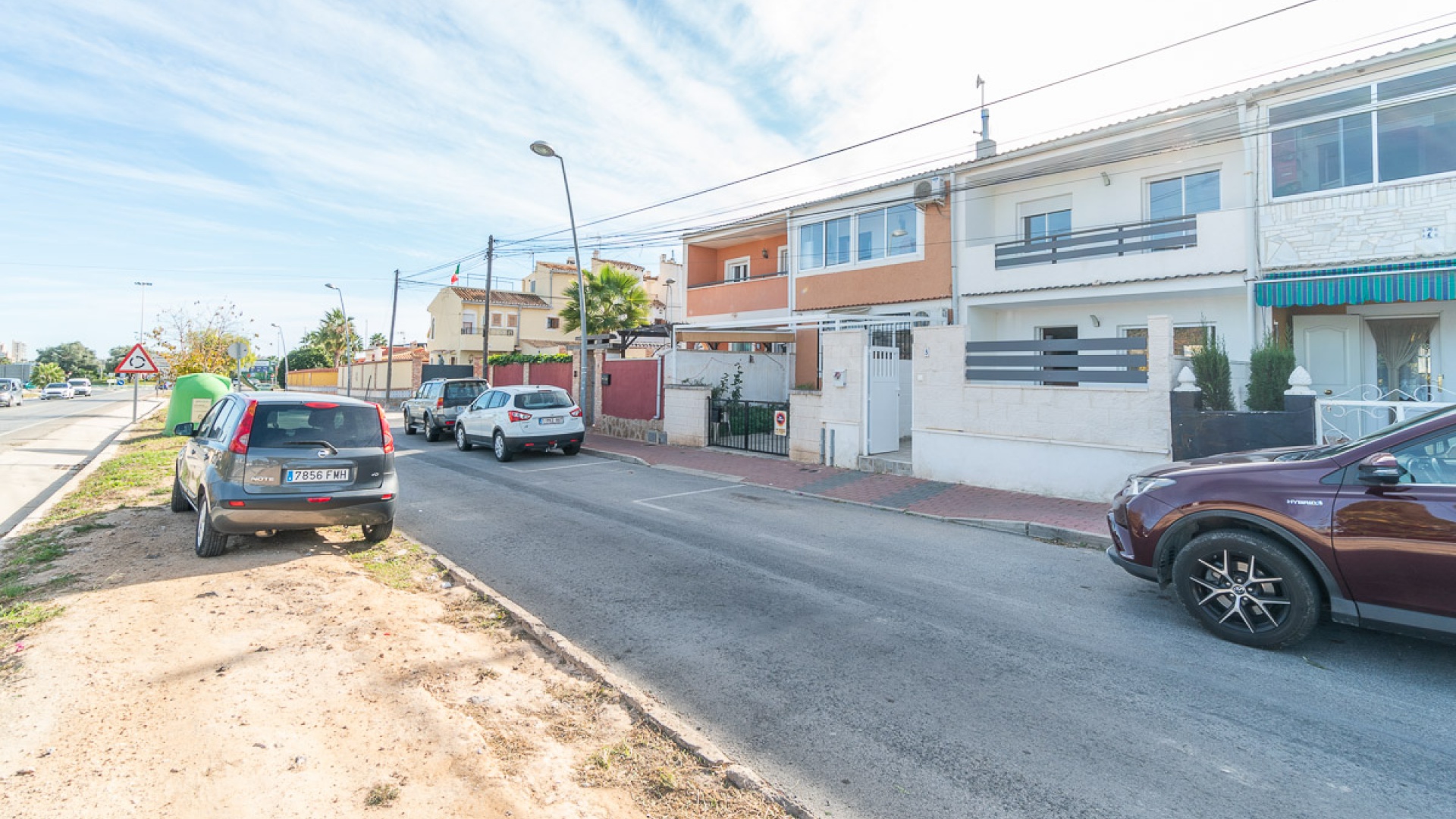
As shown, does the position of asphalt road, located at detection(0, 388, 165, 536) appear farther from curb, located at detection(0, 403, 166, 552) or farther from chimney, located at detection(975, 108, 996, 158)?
chimney, located at detection(975, 108, 996, 158)

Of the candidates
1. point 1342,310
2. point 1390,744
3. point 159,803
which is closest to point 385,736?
point 159,803

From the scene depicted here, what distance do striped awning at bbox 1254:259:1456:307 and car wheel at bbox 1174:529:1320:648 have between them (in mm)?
8670

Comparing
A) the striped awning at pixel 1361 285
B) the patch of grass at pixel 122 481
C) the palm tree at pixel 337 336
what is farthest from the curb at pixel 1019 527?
the palm tree at pixel 337 336

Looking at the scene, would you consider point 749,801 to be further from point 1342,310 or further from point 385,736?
point 1342,310

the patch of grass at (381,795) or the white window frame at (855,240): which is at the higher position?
the white window frame at (855,240)

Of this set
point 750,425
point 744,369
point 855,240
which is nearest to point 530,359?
point 744,369

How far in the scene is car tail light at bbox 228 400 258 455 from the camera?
6.11 meters

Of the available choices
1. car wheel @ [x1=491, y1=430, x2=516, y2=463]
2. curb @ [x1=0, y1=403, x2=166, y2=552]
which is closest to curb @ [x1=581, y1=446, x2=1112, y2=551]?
car wheel @ [x1=491, y1=430, x2=516, y2=463]

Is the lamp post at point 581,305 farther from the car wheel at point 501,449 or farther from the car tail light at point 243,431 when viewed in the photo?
the car tail light at point 243,431

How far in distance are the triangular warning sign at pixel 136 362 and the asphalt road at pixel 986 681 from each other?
59.1 feet

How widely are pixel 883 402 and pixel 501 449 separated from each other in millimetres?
8262

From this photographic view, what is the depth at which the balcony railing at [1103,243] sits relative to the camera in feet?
41.0

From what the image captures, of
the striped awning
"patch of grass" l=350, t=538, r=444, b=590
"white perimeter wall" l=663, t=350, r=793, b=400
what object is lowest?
"patch of grass" l=350, t=538, r=444, b=590

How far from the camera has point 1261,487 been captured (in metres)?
4.46
